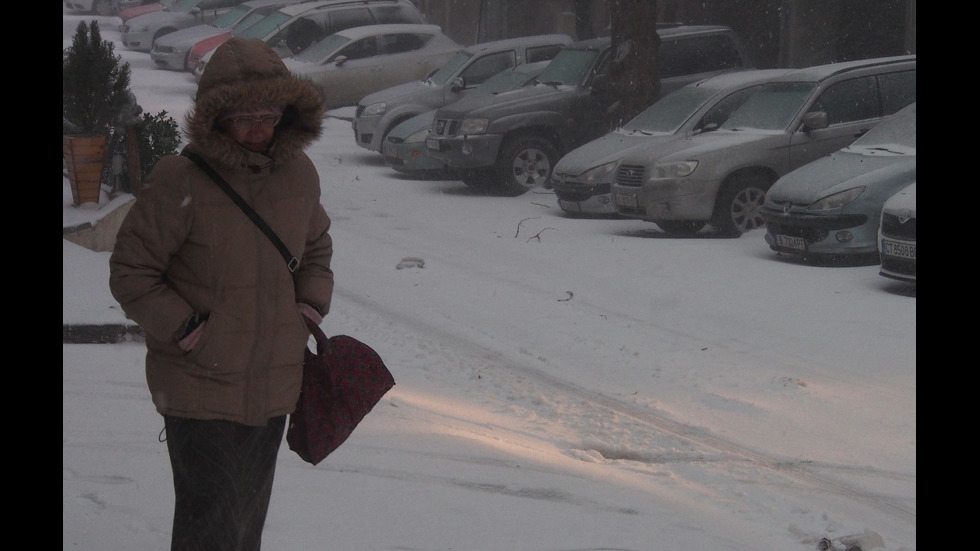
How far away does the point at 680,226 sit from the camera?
12.9 m

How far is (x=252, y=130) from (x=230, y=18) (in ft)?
104

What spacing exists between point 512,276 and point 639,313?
167 cm

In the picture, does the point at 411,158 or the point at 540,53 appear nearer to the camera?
the point at 411,158

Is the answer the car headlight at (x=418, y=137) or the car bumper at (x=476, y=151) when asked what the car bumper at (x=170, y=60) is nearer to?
the car headlight at (x=418, y=137)

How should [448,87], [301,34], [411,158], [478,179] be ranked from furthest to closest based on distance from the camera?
[301,34], [448,87], [411,158], [478,179]

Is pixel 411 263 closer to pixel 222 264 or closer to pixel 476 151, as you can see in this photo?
pixel 476 151

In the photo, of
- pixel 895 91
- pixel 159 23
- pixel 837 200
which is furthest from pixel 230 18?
pixel 837 200

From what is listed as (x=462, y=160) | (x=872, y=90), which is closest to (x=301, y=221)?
(x=872, y=90)

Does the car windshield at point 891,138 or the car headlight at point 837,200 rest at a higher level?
the car windshield at point 891,138

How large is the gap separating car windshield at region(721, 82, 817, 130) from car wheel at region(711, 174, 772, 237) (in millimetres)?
679

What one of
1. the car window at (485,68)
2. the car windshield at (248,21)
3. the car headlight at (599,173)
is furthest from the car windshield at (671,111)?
the car windshield at (248,21)

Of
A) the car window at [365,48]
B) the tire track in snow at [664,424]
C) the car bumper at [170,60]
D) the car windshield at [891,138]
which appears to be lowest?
the tire track in snow at [664,424]

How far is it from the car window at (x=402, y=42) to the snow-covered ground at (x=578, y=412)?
1285 cm

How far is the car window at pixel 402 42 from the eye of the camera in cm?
2395
